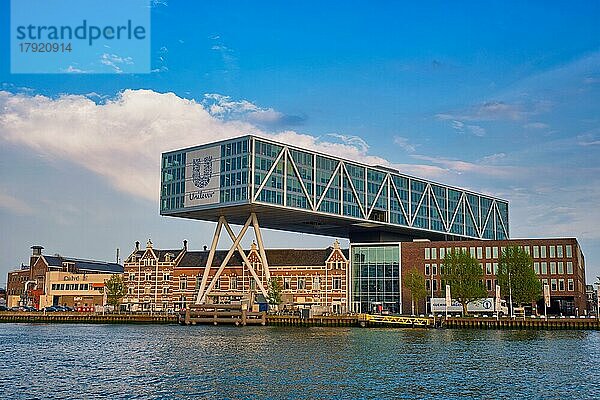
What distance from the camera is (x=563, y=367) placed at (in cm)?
5678

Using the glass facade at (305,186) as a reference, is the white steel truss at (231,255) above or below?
below

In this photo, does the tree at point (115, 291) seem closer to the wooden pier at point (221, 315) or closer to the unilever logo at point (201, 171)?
the wooden pier at point (221, 315)

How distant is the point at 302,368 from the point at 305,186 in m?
77.5

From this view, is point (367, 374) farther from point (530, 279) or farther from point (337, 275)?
point (337, 275)

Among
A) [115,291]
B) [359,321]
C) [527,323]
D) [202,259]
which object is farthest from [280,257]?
[527,323]

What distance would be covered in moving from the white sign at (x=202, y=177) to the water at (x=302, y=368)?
4356 centimetres

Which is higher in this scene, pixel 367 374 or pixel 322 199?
pixel 322 199

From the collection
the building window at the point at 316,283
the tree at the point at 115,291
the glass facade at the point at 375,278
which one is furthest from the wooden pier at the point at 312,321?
the tree at the point at 115,291

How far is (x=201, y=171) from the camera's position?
12938cm

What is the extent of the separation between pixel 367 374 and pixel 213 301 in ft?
321

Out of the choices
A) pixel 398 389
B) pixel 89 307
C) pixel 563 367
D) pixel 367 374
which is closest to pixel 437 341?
pixel 563 367

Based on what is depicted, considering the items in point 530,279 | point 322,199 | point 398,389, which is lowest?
point 398,389

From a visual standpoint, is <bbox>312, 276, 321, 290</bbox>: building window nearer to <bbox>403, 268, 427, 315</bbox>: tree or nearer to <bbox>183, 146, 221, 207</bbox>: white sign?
<bbox>403, 268, 427, 315</bbox>: tree

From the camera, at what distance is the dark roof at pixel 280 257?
145 m
